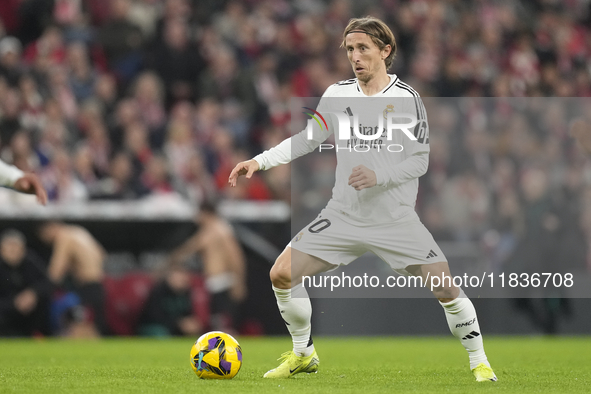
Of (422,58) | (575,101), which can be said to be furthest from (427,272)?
(422,58)

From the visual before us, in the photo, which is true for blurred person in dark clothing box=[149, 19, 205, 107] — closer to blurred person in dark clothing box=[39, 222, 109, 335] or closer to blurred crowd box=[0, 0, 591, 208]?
blurred crowd box=[0, 0, 591, 208]

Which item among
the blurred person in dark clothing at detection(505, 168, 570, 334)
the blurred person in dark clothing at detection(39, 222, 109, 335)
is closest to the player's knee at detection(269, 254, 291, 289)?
the blurred person in dark clothing at detection(39, 222, 109, 335)

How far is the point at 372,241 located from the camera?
661 centimetres

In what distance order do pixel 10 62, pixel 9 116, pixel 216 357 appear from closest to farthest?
pixel 216 357
pixel 9 116
pixel 10 62

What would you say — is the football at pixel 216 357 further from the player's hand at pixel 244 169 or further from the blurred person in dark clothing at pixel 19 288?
the blurred person in dark clothing at pixel 19 288

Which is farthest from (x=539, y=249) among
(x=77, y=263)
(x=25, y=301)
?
(x=25, y=301)

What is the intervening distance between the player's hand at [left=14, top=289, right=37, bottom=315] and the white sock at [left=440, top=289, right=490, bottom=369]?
6.84 meters

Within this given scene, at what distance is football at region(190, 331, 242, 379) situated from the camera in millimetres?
6570

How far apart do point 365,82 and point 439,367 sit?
2.86m

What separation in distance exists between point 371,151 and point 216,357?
1.88 meters

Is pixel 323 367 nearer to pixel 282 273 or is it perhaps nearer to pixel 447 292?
pixel 282 273

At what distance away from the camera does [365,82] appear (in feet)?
22.2

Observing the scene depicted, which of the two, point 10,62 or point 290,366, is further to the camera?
point 10,62

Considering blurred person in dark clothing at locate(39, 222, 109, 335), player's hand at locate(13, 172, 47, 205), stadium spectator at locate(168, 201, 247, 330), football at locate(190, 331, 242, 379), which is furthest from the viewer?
stadium spectator at locate(168, 201, 247, 330)
